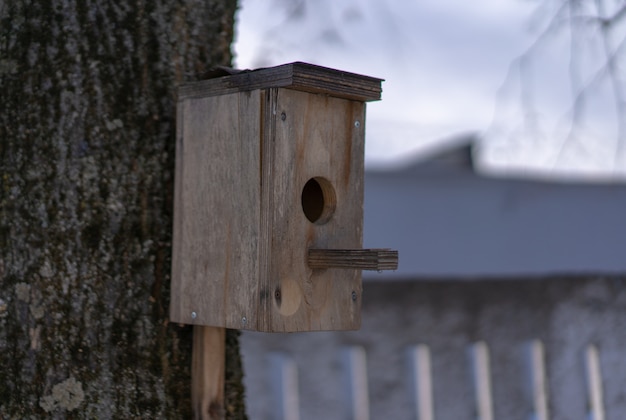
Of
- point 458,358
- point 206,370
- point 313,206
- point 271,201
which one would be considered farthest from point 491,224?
point 271,201

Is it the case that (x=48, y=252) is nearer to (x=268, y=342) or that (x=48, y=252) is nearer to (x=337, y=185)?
(x=337, y=185)

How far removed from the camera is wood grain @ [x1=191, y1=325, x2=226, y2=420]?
1973mm

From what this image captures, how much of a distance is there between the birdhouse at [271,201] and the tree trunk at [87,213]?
65 mm

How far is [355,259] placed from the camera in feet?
5.91

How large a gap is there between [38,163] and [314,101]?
1.72 feet

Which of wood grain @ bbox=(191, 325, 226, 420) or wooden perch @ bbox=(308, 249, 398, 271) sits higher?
wooden perch @ bbox=(308, 249, 398, 271)

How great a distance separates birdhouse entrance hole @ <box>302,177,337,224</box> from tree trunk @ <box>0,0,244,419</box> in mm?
276

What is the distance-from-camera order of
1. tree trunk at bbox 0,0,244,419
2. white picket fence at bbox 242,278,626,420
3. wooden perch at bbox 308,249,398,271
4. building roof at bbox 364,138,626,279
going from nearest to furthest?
wooden perch at bbox 308,249,398,271 → tree trunk at bbox 0,0,244,419 → white picket fence at bbox 242,278,626,420 → building roof at bbox 364,138,626,279

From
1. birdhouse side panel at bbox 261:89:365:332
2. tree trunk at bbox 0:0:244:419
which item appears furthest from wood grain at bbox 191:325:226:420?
birdhouse side panel at bbox 261:89:365:332

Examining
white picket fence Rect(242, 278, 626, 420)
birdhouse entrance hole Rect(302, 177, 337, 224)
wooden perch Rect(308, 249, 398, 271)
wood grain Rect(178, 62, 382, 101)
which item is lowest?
white picket fence Rect(242, 278, 626, 420)

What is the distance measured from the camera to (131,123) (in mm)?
1951

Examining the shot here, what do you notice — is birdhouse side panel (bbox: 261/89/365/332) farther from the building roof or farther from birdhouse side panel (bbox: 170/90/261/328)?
the building roof

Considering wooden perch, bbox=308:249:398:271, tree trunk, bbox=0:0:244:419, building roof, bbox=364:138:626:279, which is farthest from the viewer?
building roof, bbox=364:138:626:279

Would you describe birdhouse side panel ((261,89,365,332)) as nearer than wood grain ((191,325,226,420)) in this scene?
Yes
